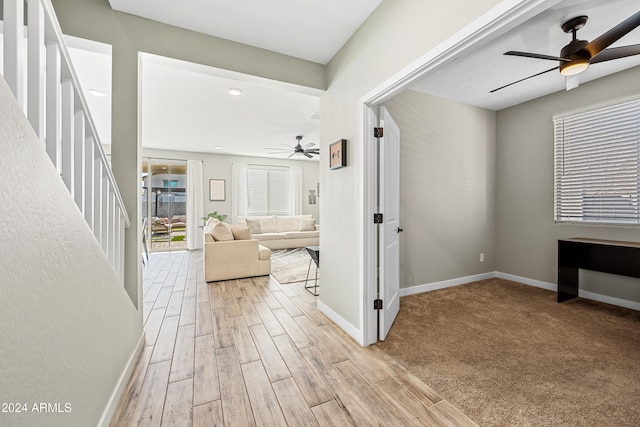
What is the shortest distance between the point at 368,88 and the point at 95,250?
2.04 m

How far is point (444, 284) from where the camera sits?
3596 millimetres

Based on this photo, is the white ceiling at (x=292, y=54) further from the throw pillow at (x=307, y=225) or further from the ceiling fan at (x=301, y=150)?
the throw pillow at (x=307, y=225)

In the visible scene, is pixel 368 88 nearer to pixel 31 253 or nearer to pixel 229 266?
pixel 31 253

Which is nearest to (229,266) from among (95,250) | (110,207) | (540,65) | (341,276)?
(341,276)

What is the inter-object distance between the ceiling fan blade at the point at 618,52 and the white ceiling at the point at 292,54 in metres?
0.31

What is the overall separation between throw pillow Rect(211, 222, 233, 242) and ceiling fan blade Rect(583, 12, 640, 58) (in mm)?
4299

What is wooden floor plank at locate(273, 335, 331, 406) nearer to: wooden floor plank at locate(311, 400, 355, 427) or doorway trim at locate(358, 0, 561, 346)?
wooden floor plank at locate(311, 400, 355, 427)

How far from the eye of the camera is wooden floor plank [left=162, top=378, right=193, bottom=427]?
136 cm

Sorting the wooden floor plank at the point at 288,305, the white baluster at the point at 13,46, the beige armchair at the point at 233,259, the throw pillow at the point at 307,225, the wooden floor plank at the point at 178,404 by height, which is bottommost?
the wooden floor plank at the point at 178,404

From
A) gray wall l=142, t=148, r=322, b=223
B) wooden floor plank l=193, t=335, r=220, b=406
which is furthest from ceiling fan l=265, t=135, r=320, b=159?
wooden floor plank l=193, t=335, r=220, b=406

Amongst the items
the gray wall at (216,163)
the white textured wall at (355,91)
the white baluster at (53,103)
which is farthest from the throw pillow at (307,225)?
the white baluster at (53,103)

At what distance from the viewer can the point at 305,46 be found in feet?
8.04

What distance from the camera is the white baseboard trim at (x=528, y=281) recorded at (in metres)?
3.49

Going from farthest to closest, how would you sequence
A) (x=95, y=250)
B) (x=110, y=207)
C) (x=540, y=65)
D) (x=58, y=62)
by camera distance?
(x=540, y=65) < (x=110, y=207) < (x=95, y=250) < (x=58, y=62)
